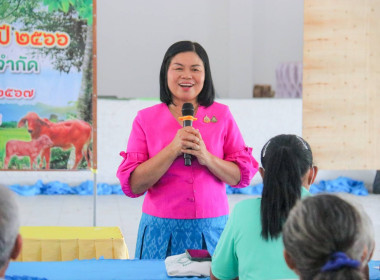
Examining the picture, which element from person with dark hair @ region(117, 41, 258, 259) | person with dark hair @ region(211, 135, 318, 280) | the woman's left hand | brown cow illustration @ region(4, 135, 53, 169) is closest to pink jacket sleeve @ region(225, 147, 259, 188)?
person with dark hair @ region(117, 41, 258, 259)

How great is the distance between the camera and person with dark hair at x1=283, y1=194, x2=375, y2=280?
1266mm

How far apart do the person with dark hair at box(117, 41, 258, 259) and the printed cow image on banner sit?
137cm

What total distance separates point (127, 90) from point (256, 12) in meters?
2.92

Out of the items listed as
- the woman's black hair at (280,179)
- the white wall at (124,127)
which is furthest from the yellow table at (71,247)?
the white wall at (124,127)

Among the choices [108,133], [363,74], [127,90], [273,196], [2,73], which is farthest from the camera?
[127,90]

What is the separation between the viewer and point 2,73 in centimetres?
377

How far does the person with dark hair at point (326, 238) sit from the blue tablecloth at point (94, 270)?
34.8 inches

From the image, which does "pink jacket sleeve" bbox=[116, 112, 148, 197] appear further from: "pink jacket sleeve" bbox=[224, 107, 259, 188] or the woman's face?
"pink jacket sleeve" bbox=[224, 107, 259, 188]

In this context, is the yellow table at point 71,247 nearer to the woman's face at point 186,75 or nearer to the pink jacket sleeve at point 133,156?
the pink jacket sleeve at point 133,156

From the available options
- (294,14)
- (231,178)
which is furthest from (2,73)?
(294,14)

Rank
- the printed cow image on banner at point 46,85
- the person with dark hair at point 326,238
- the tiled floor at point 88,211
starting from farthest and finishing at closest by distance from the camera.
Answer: the tiled floor at point 88,211 < the printed cow image on banner at point 46,85 < the person with dark hair at point 326,238

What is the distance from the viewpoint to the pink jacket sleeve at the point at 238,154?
2.50 m

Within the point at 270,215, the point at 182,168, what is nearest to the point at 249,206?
the point at 270,215

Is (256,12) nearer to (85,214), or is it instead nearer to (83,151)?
(85,214)
